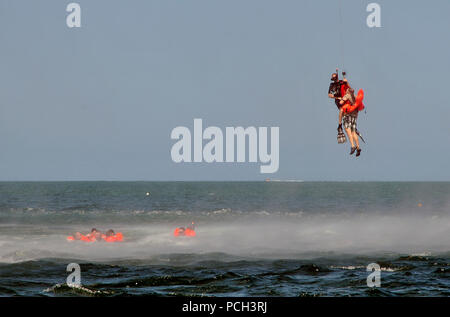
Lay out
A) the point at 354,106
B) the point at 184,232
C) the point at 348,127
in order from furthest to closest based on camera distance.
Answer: the point at 184,232 < the point at 348,127 < the point at 354,106

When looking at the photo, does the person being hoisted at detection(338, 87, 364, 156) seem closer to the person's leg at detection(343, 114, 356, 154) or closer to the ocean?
the person's leg at detection(343, 114, 356, 154)

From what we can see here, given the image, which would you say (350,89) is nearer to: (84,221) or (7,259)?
(7,259)

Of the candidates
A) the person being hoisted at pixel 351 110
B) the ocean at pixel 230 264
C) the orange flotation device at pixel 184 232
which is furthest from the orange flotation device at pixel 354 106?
the orange flotation device at pixel 184 232

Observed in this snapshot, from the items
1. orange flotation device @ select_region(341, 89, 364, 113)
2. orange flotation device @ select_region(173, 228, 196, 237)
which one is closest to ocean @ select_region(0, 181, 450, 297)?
orange flotation device @ select_region(173, 228, 196, 237)

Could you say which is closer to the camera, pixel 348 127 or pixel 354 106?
pixel 354 106

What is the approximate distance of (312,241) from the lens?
135ft

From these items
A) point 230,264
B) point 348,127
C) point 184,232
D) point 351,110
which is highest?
point 351,110

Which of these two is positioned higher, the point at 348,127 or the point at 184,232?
the point at 348,127

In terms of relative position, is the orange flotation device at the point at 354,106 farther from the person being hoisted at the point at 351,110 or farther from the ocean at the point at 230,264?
the ocean at the point at 230,264

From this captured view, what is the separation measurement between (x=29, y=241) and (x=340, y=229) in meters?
23.5

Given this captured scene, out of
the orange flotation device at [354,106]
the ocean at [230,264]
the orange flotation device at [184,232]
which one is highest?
the orange flotation device at [354,106]

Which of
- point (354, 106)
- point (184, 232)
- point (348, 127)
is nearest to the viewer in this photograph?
point (354, 106)

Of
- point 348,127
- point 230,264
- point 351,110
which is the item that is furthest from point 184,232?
point 351,110

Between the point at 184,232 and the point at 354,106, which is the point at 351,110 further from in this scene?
the point at 184,232
